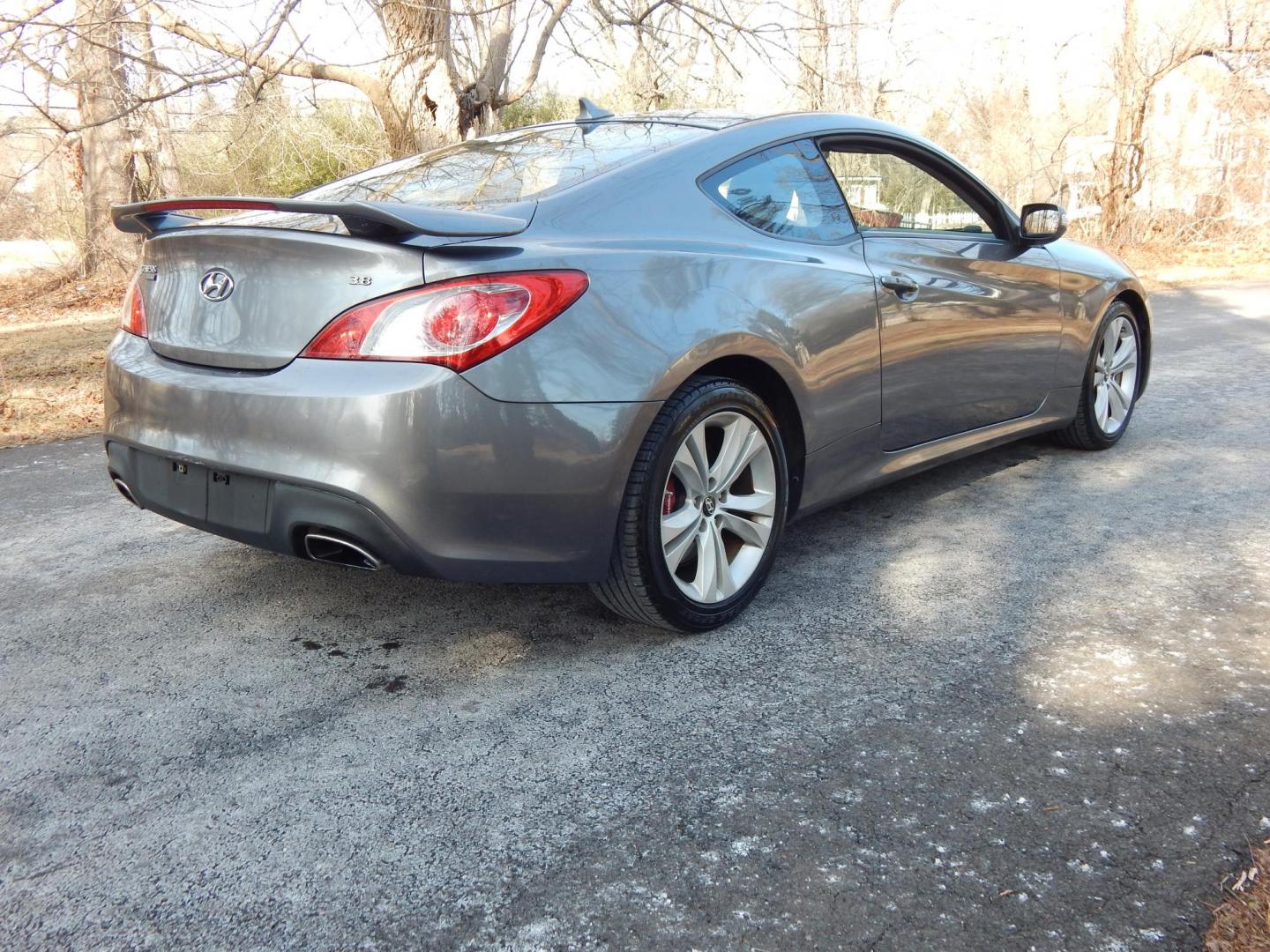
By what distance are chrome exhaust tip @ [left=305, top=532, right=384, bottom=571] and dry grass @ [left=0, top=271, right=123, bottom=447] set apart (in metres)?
4.12

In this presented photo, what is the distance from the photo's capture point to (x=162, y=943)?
190cm

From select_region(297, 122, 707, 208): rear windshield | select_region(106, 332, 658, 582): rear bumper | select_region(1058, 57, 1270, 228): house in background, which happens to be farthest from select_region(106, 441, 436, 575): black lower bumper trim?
select_region(1058, 57, 1270, 228): house in background

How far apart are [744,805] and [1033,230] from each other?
3175 mm

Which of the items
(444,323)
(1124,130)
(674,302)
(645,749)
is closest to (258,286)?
(444,323)

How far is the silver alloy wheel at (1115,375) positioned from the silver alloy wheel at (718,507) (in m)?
2.54

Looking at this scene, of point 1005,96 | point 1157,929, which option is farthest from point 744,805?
point 1005,96

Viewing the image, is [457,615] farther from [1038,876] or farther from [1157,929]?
[1157,929]

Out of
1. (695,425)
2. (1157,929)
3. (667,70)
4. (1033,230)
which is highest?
(667,70)

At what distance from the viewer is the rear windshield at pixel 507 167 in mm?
3145

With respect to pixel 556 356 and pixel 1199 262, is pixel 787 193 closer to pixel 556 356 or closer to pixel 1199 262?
pixel 556 356

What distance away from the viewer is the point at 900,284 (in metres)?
3.78

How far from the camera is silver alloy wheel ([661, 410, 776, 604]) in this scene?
310 cm

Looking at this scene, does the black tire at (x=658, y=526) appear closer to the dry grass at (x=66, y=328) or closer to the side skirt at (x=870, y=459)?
the side skirt at (x=870, y=459)

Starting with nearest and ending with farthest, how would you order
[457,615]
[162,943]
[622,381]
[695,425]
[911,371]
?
[162,943] < [622,381] < [695,425] < [457,615] < [911,371]
